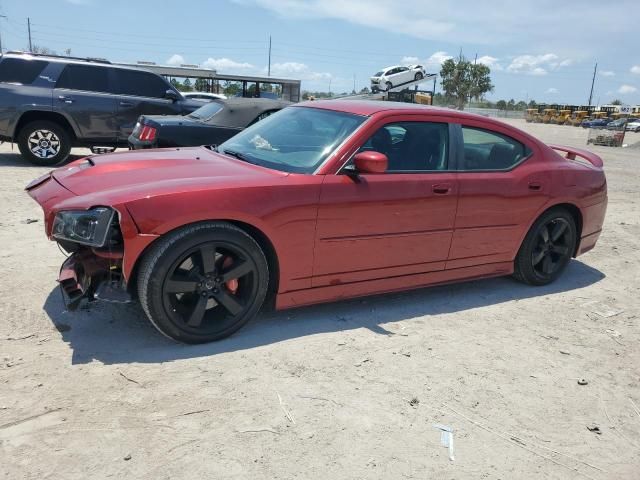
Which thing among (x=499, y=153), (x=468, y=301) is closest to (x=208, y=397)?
(x=468, y=301)

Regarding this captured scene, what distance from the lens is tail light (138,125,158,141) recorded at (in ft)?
25.3

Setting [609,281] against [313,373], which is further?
[609,281]

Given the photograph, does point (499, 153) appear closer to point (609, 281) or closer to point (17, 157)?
point (609, 281)

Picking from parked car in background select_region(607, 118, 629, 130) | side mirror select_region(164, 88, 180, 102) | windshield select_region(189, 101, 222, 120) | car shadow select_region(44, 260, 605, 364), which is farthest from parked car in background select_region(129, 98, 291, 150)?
parked car in background select_region(607, 118, 629, 130)

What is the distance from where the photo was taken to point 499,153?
4645mm

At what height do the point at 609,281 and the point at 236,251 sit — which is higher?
the point at 236,251

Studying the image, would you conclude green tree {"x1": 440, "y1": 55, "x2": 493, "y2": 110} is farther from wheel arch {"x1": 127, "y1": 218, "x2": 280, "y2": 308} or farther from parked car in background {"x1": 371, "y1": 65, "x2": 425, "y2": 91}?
wheel arch {"x1": 127, "y1": 218, "x2": 280, "y2": 308}

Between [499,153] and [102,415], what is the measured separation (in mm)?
3685

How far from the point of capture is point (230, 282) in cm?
355

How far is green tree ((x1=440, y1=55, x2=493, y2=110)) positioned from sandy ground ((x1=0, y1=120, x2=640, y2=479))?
6783 cm

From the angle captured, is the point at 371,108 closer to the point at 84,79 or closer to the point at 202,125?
the point at 202,125

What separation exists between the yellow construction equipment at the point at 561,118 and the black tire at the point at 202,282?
210 ft

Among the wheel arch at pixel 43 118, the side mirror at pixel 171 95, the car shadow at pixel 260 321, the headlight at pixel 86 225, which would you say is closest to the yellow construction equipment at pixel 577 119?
the side mirror at pixel 171 95

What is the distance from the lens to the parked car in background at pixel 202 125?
7828 mm
